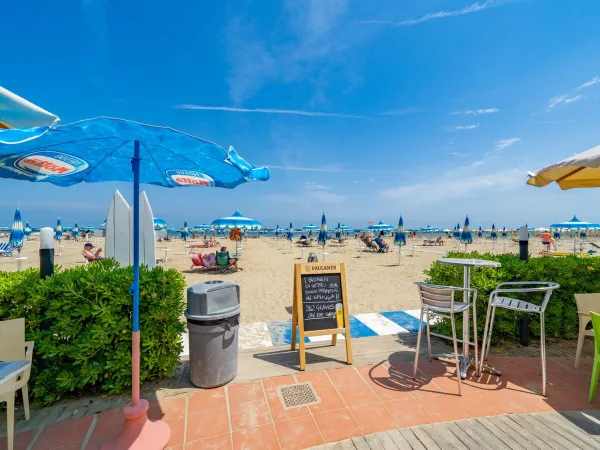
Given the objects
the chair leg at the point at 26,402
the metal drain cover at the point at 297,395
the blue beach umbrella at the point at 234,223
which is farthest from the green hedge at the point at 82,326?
the blue beach umbrella at the point at 234,223

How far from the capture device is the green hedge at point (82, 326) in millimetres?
2783

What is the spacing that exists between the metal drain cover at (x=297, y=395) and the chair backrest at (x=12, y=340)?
2590mm

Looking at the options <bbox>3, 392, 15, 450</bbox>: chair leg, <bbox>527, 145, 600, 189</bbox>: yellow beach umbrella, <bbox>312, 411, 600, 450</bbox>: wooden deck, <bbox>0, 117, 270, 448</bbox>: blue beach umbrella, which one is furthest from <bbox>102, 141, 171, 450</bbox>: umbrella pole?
<bbox>527, 145, 600, 189</bbox>: yellow beach umbrella

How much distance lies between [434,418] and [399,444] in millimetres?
552

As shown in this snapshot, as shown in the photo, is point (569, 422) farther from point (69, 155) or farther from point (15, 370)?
point (69, 155)

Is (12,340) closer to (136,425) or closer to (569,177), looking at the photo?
(136,425)

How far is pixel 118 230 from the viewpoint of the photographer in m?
5.03

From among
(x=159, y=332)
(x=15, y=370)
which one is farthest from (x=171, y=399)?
(x=15, y=370)

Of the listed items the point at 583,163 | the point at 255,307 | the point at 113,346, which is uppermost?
the point at 583,163

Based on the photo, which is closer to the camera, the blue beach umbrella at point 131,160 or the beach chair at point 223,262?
the blue beach umbrella at point 131,160

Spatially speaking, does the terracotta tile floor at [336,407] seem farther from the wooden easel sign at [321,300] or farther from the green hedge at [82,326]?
the wooden easel sign at [321,300]

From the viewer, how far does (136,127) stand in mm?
2039

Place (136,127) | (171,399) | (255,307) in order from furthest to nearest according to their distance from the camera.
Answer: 1. (255,307)
2. (171,399)
3. (136,127)

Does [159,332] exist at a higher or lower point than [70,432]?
higher
